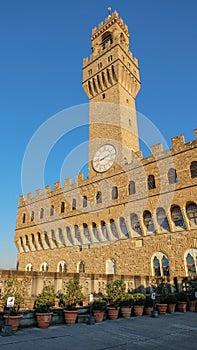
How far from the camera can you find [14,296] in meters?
7.57

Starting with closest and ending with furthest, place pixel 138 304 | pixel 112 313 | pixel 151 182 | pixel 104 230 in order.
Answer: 1. pixel 112 313
2. pixel 138 304
3. pixel 151 182
4. pixel 104 230

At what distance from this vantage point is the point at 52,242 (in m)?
27.5

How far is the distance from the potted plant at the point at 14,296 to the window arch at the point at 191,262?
12.3 meters

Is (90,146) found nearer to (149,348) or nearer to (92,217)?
(92,217)

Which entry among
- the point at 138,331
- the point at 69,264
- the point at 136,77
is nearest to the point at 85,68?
the point at 136,77

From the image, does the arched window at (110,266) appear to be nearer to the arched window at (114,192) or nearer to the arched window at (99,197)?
the arched window at (99,197)

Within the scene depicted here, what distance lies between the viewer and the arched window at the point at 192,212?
703 inches

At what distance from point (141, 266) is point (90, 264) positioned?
18.5 ft

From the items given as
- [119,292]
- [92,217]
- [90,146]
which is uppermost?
[90,146]

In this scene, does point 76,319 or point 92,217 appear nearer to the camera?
point 76,319

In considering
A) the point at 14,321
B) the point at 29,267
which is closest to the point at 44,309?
the point at 14,321

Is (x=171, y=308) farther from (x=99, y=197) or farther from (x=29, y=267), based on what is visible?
(x=29, y=267)

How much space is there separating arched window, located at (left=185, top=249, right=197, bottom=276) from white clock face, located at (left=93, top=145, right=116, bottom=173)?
1091 cm

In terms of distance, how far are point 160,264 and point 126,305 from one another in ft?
30.8
